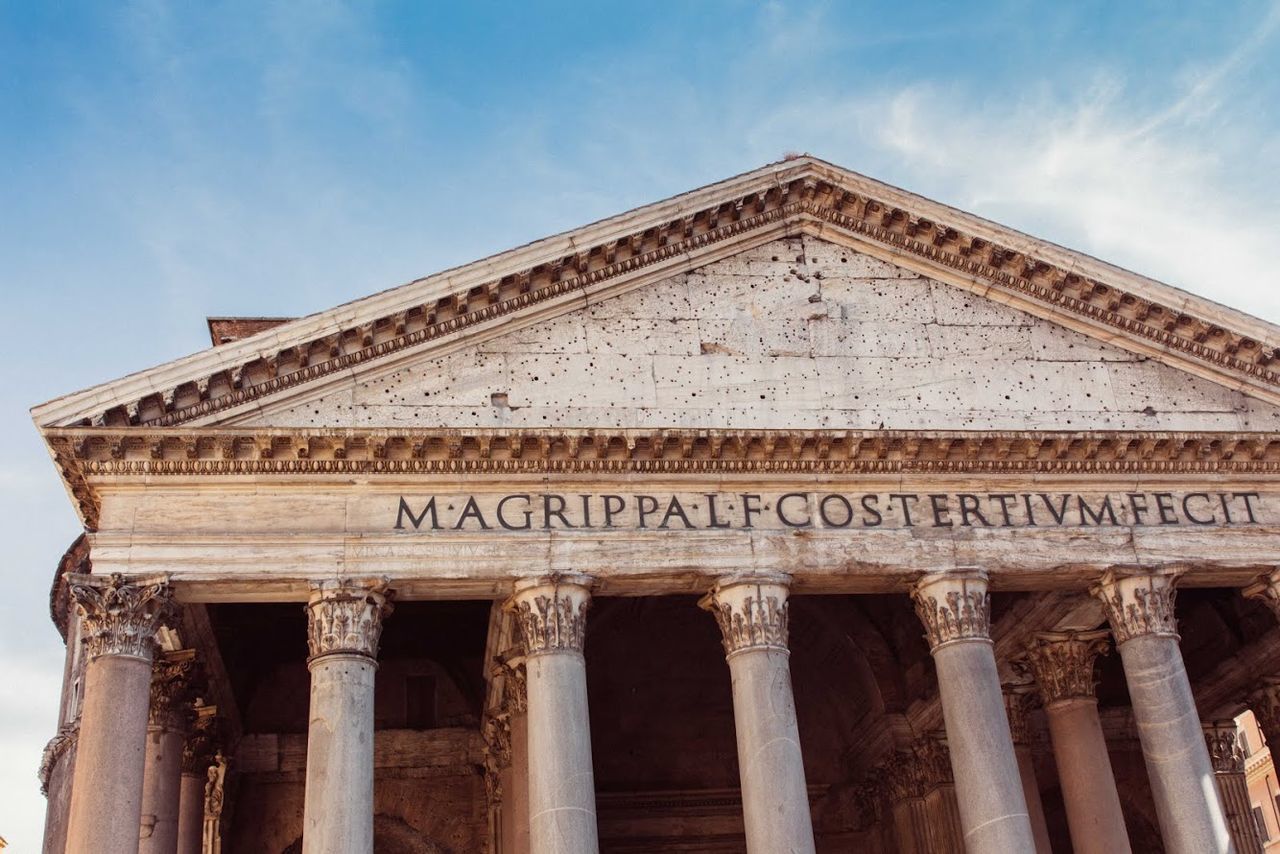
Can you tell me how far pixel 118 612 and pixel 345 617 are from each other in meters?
1.82

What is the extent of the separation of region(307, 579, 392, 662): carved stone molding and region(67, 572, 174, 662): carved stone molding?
4.16 feet

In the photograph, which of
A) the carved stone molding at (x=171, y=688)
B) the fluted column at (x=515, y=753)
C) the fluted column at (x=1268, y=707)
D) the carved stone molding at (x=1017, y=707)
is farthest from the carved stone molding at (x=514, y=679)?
the fluted column at (x=1268, y=707)

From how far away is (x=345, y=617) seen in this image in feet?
39.1

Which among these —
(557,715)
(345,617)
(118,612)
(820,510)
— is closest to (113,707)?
(118,612)

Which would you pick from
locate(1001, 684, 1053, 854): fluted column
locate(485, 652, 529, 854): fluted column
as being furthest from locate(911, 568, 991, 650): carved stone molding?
locate(485, 652, 529, 854): fluted column

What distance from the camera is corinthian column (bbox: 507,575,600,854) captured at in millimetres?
11398

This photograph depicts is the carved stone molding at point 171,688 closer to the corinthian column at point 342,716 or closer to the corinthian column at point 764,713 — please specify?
the corinthian column at point 342,716

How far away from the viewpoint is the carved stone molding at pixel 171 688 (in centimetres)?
1362

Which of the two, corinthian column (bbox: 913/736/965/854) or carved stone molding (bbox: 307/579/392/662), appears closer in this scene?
carved stone molding (bbox: 307/579/392/662)

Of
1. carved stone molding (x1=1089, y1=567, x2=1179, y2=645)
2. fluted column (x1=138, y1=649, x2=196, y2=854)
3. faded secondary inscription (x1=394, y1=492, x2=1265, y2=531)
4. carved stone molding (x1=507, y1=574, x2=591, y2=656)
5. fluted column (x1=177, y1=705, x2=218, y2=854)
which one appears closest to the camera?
carved stone molding (x1=507, y1=574, x2=591, y2=656)

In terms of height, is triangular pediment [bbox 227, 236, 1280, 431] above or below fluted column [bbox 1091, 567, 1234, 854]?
above

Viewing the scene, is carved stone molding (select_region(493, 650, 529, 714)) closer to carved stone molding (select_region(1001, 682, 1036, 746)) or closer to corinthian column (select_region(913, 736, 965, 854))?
corinthian column (select_region(913, 736, 965, 854))

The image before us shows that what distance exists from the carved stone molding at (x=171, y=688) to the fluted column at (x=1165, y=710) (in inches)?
349

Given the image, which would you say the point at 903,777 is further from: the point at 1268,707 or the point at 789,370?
the point at 789,370
